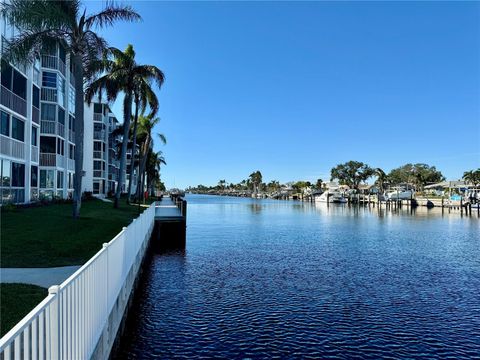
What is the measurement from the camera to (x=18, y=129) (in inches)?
1112

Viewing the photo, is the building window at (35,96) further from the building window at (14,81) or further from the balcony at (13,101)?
the balcony at (13,101)

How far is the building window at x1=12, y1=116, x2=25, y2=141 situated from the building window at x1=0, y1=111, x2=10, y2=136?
1048 millimetres

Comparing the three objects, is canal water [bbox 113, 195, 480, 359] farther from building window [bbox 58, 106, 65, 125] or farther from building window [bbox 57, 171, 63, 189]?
building window [bbox 58, 106, 65, 125]

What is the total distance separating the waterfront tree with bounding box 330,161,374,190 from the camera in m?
163

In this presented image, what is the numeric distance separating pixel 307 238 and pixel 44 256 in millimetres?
23533

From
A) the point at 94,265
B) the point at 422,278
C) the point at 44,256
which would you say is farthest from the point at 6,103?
the point at 422,278

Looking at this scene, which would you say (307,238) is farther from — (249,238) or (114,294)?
(114,294)

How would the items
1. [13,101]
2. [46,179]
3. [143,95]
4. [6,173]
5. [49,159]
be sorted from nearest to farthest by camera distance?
[6,173] → [13,101] → [46,179] → [49,159] → [143,95]

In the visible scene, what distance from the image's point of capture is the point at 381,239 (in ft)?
108

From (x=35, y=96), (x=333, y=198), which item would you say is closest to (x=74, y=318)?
(x=35, y=96)

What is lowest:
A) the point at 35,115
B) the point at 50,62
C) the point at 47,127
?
the point at 47,127

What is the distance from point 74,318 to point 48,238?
12.0 meters

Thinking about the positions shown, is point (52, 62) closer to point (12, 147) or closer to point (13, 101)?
point (13, 101)

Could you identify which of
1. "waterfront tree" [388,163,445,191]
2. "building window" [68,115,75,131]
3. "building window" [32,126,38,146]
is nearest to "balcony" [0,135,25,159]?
"building window" [32,126,38,146]
